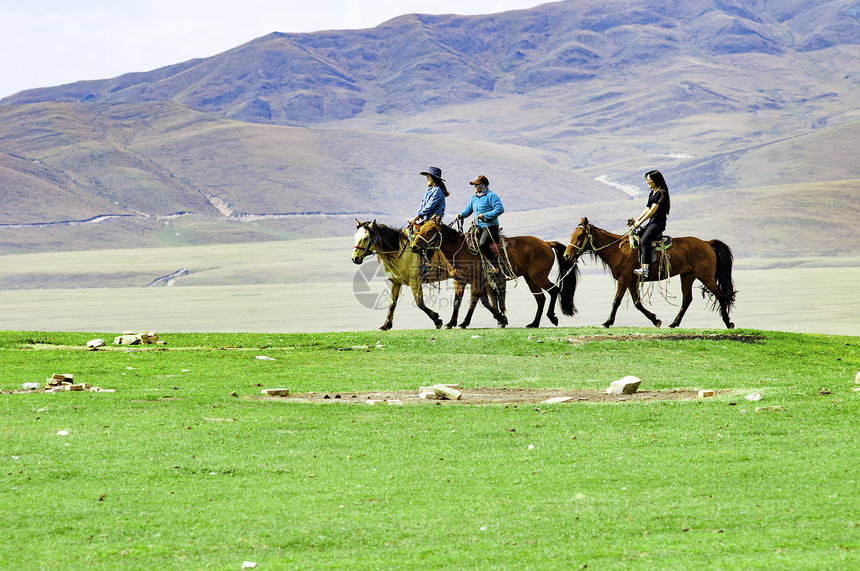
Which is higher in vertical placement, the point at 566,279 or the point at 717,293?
the point at 566,279

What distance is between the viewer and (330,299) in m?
84.3

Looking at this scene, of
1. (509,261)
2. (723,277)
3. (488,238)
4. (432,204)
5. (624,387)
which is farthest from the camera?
(723,277)

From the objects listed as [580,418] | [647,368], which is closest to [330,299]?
[647,368]

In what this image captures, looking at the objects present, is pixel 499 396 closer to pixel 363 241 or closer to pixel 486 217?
pixel 363 241

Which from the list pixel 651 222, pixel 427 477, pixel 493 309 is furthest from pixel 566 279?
pixel 427 477

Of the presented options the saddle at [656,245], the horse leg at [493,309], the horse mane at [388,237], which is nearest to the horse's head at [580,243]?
the saddle at [656,245]

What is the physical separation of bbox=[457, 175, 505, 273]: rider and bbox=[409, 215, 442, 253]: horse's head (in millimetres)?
726

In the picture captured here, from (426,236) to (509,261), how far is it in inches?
82.5

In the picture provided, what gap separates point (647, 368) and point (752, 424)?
21.3 ft

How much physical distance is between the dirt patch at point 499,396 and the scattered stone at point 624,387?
93 millimetres

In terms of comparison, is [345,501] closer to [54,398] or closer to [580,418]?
[580,418]

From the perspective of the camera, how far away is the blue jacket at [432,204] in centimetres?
2258

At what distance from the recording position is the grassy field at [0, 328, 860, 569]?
7.48 metres

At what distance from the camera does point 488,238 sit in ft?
74.5
